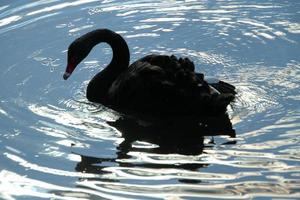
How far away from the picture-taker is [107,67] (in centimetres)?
680

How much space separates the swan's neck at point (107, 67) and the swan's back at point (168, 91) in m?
0.32

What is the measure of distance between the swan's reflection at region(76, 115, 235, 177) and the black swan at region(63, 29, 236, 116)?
0.37 ft

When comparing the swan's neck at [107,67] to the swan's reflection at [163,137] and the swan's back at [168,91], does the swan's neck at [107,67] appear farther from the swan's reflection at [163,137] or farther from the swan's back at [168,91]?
the swan's reflection at [163,137]

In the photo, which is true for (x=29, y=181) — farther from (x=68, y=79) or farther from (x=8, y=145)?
(x=68, y=79)

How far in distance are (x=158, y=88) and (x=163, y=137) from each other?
0.46 m

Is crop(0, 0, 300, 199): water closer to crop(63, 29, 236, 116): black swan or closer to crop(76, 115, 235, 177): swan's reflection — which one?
crop(76, 115, 235, 177): swan's reflection

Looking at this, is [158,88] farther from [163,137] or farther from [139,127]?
[163,137]

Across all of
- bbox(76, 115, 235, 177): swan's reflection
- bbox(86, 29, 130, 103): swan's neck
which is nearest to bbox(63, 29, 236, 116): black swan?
bbox(86, 29, 130, 103): swan's neck

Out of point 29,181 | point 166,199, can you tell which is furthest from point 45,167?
point 166,199

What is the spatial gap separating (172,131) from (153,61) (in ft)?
2.20

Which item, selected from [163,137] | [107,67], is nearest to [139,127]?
[163,137]

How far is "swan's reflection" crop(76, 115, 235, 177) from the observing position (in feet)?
17.4

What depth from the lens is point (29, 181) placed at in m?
5.12

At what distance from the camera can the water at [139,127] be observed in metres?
4.99
